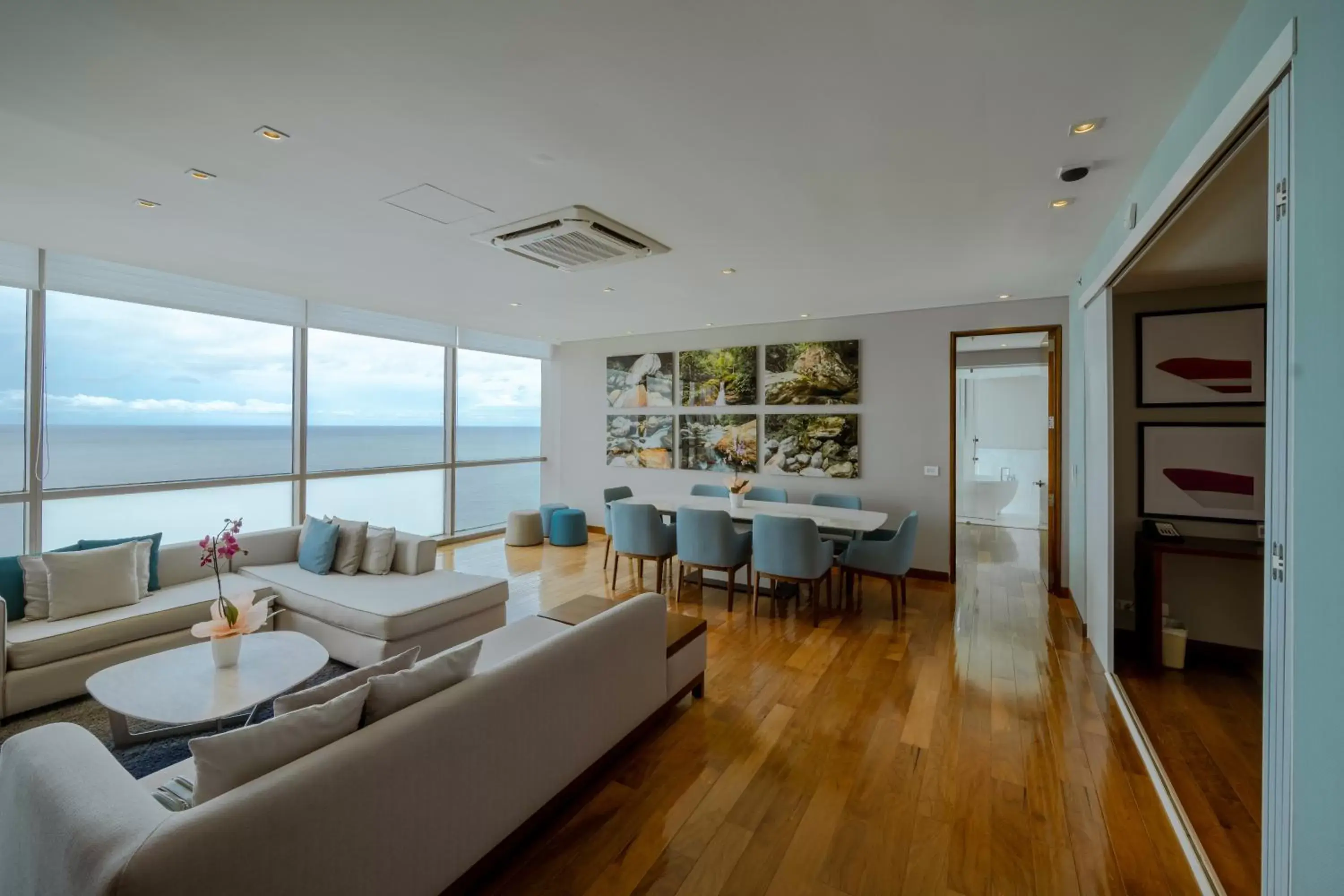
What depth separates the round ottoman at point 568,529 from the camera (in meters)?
6.89

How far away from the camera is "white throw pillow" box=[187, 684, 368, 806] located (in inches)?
49.9

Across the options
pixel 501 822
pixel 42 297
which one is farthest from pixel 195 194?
pixel 501 822

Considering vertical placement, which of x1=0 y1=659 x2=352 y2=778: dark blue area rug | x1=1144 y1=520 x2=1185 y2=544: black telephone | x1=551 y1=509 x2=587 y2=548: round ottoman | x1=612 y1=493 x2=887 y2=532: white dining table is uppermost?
x1=1144 y1=520 x2=1185 y2=544: black telephone

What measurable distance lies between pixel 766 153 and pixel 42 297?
5080mm

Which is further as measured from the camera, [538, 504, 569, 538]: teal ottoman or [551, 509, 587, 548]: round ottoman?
[538, 504, 569, 538]: teal ottoman

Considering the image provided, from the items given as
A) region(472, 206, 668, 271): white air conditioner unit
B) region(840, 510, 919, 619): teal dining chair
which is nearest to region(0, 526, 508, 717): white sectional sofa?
region(472, 206, 668, 271): white air conditioner unit

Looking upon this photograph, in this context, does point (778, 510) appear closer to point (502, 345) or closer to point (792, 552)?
point (792, 552)

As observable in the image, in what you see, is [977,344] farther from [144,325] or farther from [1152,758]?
[144,325]

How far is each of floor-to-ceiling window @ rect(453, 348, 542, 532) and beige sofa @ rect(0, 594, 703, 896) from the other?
5.50m

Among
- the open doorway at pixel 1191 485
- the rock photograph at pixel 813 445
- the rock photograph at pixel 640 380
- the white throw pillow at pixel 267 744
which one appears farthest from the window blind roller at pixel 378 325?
the open doorway at pixel 1191 485

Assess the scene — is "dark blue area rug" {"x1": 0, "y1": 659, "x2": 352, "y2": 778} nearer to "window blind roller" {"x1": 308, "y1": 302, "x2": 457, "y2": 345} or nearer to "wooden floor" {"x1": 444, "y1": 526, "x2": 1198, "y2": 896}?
"wooden floor" {"x1": 444, "y1": 526, "x2": 1198, "y2": 896}

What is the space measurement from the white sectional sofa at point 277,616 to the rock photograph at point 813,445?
3.43 m

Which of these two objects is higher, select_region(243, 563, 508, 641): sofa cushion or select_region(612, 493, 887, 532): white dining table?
select_region(612, 493, 887, 532): white dining table

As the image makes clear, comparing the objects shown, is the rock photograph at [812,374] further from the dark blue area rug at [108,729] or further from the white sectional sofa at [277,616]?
the dark blue area rug at [108,729]
